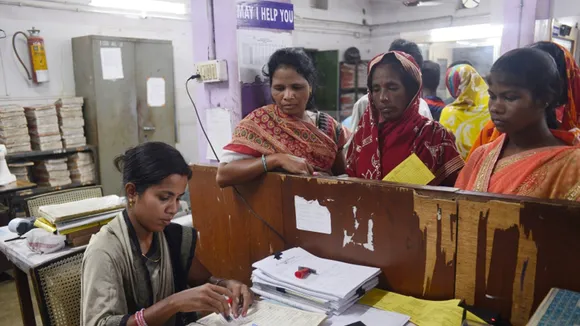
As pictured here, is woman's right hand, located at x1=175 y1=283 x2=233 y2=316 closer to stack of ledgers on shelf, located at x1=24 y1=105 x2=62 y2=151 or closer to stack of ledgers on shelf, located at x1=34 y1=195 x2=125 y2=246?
stack of ledgers on shelf, located at x1=34 y1=195 x2=125 y2=246

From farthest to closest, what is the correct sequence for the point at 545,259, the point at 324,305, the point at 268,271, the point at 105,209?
1. the point at 105,209
2. the point at 268,271
3. the point at 324,305
4. the point at 545,259

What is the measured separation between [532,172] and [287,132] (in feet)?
2.72

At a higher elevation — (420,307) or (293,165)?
(293,165)

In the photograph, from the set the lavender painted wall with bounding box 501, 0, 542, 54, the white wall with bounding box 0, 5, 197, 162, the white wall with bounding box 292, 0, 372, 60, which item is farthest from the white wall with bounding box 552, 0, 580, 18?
the white wall with bounding box 292, 0, 372, 60

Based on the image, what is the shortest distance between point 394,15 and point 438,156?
6750 mm

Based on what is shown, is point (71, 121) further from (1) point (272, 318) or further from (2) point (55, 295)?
(1) point (272, 318)

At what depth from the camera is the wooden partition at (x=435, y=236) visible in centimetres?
99

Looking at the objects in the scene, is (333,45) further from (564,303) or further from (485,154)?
(564,303)

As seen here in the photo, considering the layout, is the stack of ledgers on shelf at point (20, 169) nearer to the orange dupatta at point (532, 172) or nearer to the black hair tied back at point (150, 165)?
the black hair tied back at point (150, 165)

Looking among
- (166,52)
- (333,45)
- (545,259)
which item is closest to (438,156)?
(545,259)

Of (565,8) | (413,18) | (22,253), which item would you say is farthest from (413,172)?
(413,18)

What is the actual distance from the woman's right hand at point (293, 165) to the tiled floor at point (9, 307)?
2.21m

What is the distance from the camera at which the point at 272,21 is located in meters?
2.19

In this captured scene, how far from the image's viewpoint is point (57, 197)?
2.54 m
